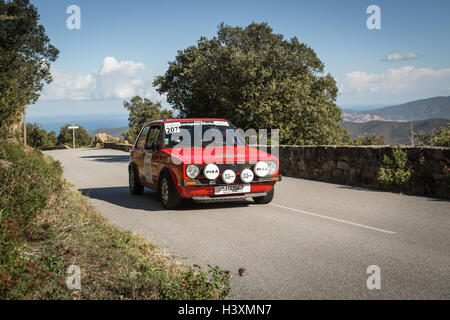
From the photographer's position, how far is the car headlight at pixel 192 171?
315 inches

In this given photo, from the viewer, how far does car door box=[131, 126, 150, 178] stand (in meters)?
10.5

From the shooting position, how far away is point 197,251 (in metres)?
5.54

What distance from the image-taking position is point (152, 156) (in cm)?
966

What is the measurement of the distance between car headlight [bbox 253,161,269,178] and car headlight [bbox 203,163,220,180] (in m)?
0.81

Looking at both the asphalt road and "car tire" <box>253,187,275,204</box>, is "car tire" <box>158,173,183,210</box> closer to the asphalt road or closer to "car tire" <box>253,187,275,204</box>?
the asphalt road

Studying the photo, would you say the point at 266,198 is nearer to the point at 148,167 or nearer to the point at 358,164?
the point at 148,167

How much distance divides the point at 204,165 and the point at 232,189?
28.5 inches

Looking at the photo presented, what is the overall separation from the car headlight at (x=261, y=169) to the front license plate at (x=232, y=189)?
313 mm

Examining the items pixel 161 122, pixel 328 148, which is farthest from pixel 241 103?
pixel 161 122

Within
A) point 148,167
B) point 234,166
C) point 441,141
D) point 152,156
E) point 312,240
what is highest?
point 441,141

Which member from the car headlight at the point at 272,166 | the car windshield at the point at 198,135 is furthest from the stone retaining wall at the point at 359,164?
the car windshield at the point at 198,135

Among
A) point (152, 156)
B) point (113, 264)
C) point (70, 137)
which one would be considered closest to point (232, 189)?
point (152, 156)

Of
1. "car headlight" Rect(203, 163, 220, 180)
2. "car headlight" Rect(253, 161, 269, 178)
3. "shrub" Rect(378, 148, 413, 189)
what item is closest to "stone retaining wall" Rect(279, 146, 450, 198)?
"shrub" Rect(378, 148, 413, 189)
